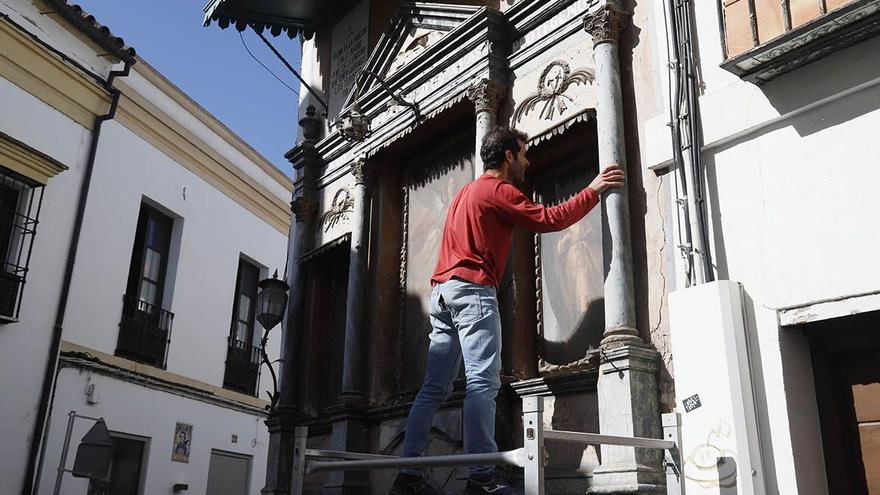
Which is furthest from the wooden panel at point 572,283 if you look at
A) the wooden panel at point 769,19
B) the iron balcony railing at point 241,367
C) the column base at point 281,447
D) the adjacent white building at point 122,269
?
the iron balcony railing at point 241,367

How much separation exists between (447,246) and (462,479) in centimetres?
182

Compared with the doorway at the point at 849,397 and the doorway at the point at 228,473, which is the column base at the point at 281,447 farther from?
the doorway at the point at 228,473

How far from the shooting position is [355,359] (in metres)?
7.39

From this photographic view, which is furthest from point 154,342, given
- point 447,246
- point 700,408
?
point 700,408

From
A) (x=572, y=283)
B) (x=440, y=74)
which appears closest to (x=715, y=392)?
(x=572, y=283)

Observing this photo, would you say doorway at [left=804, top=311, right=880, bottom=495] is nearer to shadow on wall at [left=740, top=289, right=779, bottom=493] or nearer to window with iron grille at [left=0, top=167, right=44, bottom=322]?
shadow on wall at [left=740, top=289, right=779, bottom=493]

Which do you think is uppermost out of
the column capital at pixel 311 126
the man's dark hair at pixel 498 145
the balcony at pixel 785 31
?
the column capital at pixel 311 126

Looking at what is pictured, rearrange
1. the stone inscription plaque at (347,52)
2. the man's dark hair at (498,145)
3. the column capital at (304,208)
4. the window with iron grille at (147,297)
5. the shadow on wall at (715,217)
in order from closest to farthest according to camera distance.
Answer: the shadow on wall at (715,217) → the man's dark hair at (498,145) → the column capital at (304,208) → the stone inscription plaque at (347,52) → the window with iron grille at (147,297)

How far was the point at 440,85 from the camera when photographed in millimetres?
7207

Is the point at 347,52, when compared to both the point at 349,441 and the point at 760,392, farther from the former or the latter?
the point at 760,392

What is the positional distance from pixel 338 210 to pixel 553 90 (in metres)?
3.16

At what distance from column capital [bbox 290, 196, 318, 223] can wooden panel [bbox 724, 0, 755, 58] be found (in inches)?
214

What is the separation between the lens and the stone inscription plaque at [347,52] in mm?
9117

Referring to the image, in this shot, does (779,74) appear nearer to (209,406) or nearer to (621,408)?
(621,408)
